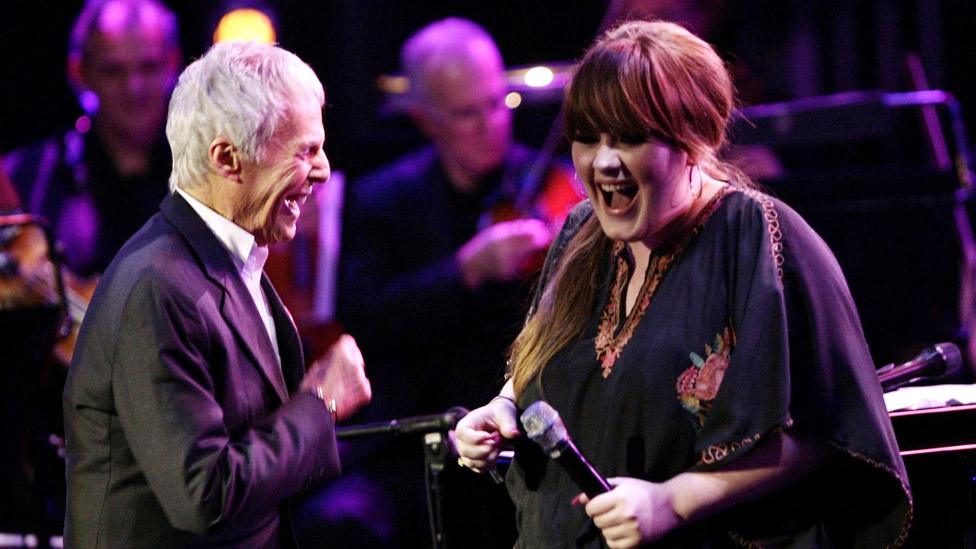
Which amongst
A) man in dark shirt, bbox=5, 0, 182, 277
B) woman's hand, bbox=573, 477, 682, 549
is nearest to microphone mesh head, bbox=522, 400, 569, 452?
woman's hand, bbox=573, 477, 682, 549

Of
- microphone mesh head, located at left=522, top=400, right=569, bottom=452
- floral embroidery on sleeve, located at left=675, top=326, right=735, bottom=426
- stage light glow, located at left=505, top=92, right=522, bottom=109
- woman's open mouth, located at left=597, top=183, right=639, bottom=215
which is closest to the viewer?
microphone mesh head, located at left=522, top=400, right=569, bottom=452

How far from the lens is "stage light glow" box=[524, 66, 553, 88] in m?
5.05

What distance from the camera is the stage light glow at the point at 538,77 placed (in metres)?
5.05

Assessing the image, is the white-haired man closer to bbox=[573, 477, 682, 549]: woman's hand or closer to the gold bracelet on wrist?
the gold bracelet on wrist

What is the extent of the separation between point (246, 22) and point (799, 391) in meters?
4.13

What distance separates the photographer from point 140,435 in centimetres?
210

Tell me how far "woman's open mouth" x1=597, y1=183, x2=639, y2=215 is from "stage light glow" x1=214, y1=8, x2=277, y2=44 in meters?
3.67

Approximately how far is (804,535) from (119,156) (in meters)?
3.83

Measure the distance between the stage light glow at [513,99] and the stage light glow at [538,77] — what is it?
0.07 meters

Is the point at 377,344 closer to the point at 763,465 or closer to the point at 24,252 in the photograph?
the point at 24,252

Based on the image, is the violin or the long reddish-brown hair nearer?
the long reddish-brown hair

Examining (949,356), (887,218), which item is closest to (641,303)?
(949,356)

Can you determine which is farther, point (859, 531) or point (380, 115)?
point (380, 115)

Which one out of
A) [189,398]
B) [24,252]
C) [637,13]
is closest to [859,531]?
[189,398]
